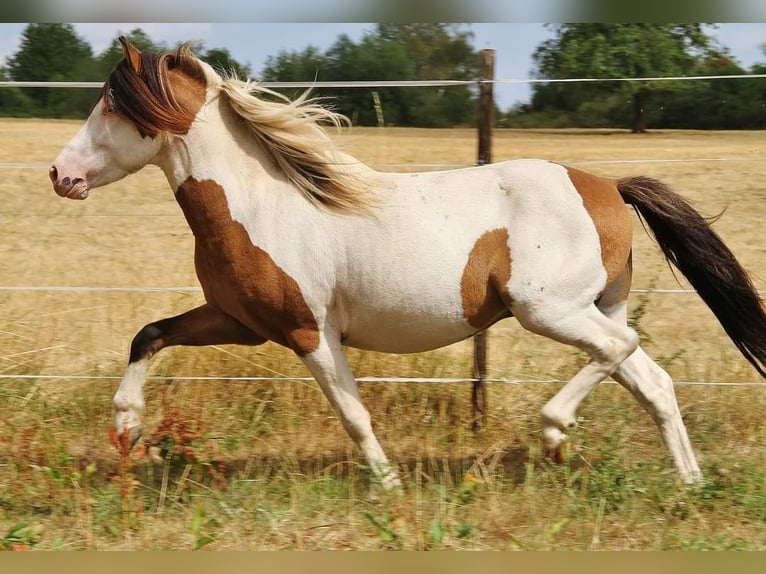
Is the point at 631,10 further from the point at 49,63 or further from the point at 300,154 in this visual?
the point at 49,63

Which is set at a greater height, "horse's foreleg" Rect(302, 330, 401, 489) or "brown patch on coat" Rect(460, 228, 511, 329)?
"brown patch on coat" Rect(460, 228, 511, 329)

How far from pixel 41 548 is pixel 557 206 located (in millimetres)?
2547

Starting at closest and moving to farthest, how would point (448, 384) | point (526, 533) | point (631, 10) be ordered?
point (631, 10), point (526, 533), point (448, 384)

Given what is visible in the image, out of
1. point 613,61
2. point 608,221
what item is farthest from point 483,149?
point 613,61

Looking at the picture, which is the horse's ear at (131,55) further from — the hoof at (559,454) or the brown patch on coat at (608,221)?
the hoof at (559,454)

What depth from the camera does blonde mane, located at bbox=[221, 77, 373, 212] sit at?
3865mm

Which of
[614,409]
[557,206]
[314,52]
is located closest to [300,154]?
[557,206]

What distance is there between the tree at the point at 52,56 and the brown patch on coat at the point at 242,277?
8055 millimetres

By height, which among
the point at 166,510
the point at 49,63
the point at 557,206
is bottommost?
the point at 166,510

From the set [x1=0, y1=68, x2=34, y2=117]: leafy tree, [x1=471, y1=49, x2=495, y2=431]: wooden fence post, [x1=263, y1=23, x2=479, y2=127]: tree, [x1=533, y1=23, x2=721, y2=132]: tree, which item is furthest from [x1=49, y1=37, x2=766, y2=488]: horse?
[x1=533, y1=23, x2=721, y2=132]: tree

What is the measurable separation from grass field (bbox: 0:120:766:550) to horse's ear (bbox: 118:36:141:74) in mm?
992

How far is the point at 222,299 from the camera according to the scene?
12.8 feet

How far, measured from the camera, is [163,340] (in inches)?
162

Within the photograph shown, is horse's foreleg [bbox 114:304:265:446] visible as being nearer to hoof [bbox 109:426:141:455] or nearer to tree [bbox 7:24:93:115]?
hoof [bbox 109:426:141:455]
